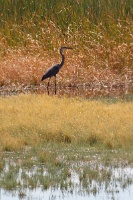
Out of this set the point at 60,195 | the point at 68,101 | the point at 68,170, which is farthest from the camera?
the point at 68,101

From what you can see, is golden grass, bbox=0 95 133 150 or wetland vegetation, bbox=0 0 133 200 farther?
golden grass, bbox=0 95 133 150

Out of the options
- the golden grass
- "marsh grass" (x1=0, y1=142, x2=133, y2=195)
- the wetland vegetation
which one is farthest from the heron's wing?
"marsh grass" (x1=0, y1=142, x2=133, y2=195)

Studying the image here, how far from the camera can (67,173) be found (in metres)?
7.03

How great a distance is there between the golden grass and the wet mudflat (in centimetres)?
29

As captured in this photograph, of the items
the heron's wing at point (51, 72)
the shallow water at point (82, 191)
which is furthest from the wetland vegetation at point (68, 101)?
the heron's wing at point (51, 72)

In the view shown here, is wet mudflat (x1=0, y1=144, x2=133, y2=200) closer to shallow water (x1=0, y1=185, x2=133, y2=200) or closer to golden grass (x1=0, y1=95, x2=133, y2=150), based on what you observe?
shallow water (x1=0, y1=185, x2=133, y2=200)

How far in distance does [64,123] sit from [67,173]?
2.33 meters

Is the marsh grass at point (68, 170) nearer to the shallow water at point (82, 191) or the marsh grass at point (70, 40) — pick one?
the shallow water at point (82, 191)

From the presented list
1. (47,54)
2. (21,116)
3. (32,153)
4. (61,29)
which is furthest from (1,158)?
(61,29)

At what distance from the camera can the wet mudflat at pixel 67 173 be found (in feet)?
21.0

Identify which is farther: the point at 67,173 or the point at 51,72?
the point at 51,72

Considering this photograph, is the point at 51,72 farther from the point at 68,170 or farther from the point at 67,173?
the point at 67,173

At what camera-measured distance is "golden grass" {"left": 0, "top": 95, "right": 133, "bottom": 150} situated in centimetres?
855

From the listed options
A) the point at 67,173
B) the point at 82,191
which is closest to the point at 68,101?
the point at 67,173
